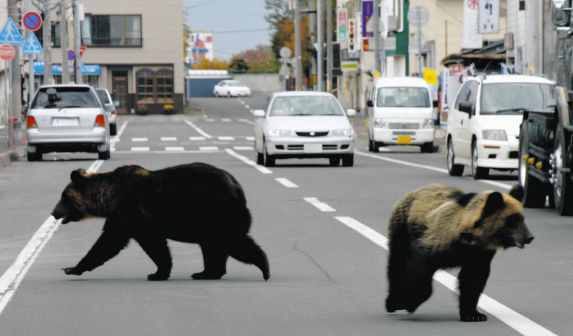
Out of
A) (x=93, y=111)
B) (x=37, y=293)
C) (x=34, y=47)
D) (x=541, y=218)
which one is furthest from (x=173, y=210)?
(x=34, y=47)

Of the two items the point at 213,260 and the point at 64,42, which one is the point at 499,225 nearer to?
the point at 213,260

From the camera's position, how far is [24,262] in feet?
35.0

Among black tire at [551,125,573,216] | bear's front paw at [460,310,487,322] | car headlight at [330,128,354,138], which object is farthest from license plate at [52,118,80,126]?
bear's front paw at [460,310,487,322]

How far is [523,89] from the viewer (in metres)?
21.0

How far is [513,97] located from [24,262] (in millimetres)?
12271

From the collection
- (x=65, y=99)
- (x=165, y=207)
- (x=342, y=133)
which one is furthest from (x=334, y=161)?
(x=165, y=207)

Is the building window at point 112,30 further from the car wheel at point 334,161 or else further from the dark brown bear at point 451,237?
the dark brown bear at point 451,237

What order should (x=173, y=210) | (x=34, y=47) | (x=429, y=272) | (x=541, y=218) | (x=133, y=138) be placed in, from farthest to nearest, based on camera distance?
(x=133, y=138), (x=34, y=47), (x=541, y=218), (x=173, y=210), (x=429, y=272)

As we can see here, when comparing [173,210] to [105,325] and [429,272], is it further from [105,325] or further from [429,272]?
[429,272]

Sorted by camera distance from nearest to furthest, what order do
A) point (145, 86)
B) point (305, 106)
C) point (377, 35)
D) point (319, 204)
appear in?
point (319, 204) < point (305, 106) < point (377, 35) < point (145, 86)

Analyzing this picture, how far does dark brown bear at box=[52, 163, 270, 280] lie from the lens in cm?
870

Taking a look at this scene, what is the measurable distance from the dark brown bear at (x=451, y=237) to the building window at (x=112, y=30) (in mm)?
81998

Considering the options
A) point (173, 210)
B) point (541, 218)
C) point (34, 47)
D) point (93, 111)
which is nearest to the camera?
point (173, 210)

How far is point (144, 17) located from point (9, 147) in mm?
56529
